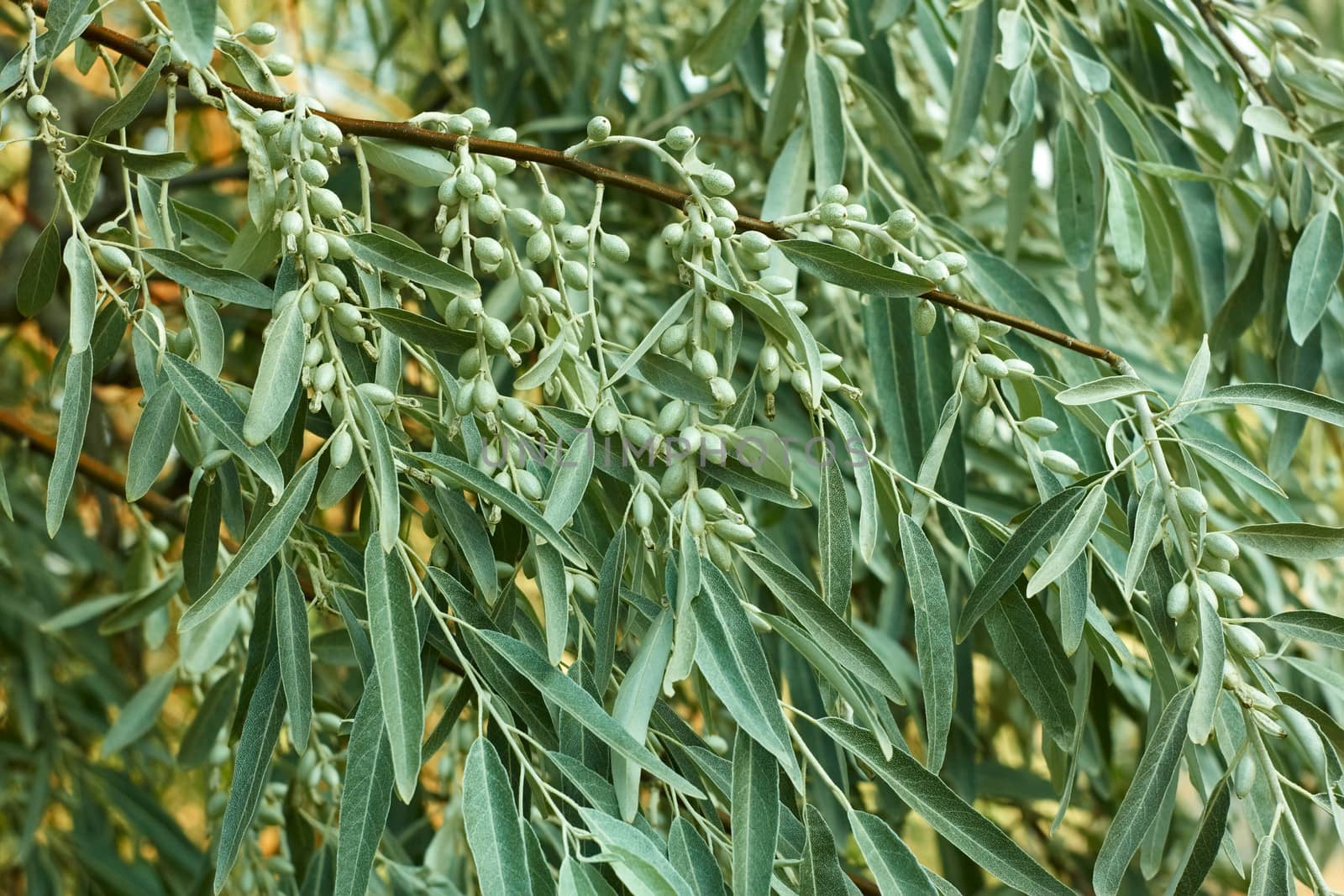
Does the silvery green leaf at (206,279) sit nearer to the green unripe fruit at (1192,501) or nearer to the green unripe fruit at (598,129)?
the green unripe fruit at (598,129)

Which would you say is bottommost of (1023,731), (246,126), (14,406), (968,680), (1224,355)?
(1023,731)

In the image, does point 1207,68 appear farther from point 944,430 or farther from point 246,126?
point 246,126

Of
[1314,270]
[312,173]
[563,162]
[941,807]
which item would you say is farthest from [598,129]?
[1314,270]

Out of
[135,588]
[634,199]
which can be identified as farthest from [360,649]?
[634,199]

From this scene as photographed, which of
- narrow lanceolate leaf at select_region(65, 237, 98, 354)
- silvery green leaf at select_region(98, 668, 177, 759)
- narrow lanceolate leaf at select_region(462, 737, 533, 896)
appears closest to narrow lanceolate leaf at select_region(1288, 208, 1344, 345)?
narrow lanceolate leaf at select_region(462, 737, 533, 896)

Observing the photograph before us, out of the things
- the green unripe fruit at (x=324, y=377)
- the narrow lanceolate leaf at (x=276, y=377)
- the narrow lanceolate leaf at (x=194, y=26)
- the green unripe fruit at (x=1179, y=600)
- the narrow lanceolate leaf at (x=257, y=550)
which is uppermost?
the narrow lanceolate leaf at (x=194, y=26)

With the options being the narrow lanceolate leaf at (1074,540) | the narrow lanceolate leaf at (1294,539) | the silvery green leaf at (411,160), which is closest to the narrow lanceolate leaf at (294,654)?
the silvery green leaf at (411,160)
